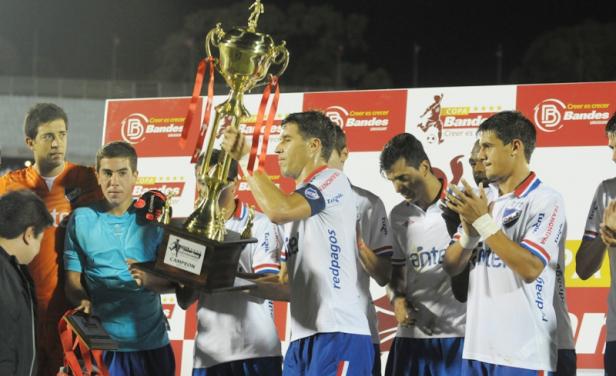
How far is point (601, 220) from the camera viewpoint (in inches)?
201

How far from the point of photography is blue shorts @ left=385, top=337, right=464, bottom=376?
530cm

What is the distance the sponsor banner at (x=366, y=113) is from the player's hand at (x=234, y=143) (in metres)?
2.45

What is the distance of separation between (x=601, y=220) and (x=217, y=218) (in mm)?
2097

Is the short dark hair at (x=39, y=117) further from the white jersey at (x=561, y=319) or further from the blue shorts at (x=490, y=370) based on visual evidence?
the white jersey at (x=561, y=319)

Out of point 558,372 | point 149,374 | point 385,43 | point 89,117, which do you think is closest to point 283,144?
point 149,374

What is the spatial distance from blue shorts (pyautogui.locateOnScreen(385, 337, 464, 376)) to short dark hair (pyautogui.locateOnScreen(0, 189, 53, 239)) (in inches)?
91.3

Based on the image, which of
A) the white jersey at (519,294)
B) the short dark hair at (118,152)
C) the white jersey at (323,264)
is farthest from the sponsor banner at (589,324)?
the short dark hair at (118,152)

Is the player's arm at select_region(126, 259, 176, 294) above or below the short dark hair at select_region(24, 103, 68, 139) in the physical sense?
below

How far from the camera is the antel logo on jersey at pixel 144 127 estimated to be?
7119 millimetres

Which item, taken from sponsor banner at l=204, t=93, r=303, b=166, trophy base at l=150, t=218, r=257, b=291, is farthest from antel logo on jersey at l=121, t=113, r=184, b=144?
trophy base at l=150, t=218, r=257, b=291

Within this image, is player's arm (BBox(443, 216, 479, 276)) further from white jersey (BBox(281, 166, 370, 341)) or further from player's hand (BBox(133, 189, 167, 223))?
player's hand (BBox(133, 189, 167, 223))

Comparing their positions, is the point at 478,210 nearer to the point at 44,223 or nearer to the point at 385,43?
the point at 44,223

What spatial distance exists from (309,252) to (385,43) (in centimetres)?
2751

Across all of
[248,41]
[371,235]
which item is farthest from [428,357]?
[248,41]
